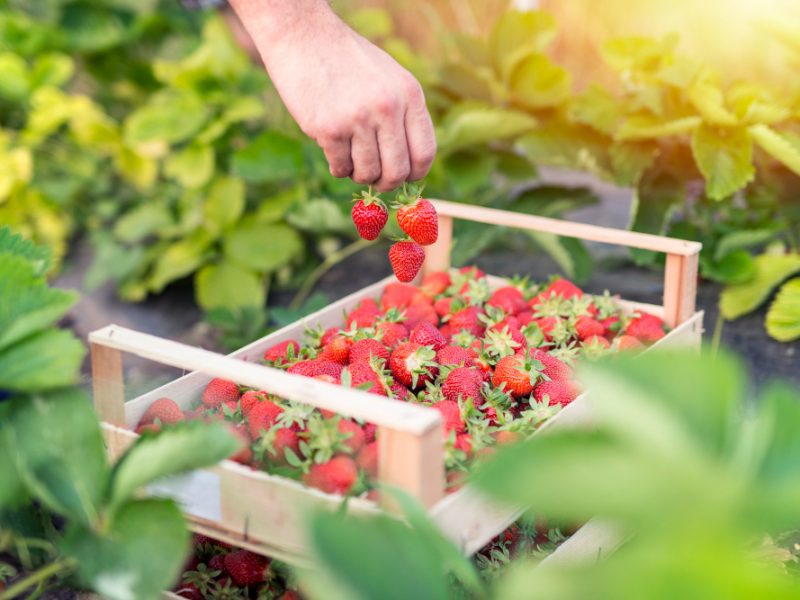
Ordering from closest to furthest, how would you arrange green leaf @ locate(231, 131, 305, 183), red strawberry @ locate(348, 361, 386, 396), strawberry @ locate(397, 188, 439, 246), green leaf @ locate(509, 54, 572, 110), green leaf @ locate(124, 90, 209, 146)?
red strawberry @ locate(348, 361, 386, 396) → strawberry @ locate(397, 188, 439, 246) → green leaf @ locate(509, 54, 572, 110) → green leaf @ locate(231, 131, 305, 183) → green leaf @ locate(124, 90, 209, 146)

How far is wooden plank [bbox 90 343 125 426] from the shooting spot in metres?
1.37

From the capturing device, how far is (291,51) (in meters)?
1.37

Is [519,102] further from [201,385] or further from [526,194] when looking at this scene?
[201,385]

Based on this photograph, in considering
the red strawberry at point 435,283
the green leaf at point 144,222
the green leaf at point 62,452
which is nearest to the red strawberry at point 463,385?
the red strawberry at point 435,283

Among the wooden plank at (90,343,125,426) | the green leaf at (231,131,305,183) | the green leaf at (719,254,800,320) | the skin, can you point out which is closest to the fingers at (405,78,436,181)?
the skin

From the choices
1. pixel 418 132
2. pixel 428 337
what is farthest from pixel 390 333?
pixel 418 132

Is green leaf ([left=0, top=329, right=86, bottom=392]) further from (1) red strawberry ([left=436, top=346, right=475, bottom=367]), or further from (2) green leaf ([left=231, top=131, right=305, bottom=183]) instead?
(2) green leaf ([left=231, top=131, right=305, bottom=183])

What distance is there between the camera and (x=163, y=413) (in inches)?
56.3

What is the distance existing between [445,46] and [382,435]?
1.80 m

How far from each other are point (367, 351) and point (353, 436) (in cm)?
31

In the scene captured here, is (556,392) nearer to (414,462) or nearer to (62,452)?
(414,462)

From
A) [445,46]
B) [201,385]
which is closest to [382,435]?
[201,385]

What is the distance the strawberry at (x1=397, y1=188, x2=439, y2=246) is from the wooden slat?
441 millimetres

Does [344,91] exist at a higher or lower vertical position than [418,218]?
higher
